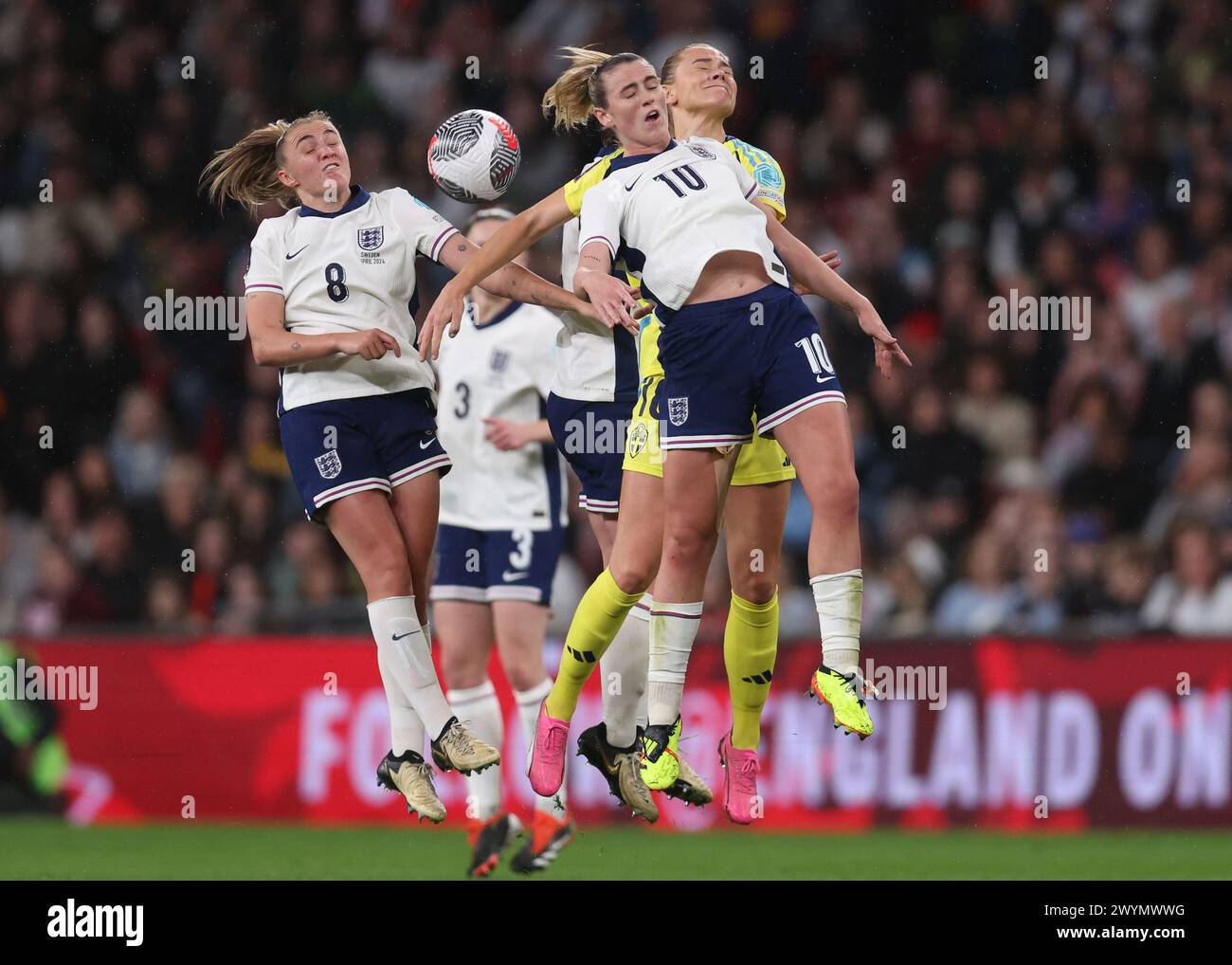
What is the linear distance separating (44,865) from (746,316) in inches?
170

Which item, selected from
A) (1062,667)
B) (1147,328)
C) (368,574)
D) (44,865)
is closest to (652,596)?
(368,574)

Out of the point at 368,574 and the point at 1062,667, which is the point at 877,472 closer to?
the point at 1062,667

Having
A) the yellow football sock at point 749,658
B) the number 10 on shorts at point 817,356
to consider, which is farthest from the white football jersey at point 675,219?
the yellow football sock at point 749,658

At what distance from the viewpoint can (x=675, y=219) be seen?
21.2 ft

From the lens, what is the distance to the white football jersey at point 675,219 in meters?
6.46

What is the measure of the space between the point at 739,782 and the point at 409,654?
135 centimetres

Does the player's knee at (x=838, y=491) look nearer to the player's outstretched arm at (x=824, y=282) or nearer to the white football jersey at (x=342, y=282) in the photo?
the player's outstretched arm at (x=824, y=282)

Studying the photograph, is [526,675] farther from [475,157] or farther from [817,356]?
[817,356]

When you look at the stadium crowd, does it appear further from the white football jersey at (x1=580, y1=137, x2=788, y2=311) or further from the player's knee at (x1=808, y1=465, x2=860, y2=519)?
the player's knee at (x1=808, y1=465, x2=860, y2=519)

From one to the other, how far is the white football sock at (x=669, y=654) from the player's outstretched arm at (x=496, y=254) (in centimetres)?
128

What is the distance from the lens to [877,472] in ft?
38.3

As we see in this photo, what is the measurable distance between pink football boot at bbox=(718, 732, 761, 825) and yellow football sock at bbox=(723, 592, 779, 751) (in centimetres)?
4

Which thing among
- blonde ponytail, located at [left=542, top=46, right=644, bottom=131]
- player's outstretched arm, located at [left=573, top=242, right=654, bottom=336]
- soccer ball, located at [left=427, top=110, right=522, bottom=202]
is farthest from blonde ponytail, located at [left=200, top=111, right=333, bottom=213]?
player's outstretched arm, located at [left=573, top=242, right=654, bottom=336]

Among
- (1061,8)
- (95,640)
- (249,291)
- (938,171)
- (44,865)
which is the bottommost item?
(44,865)
